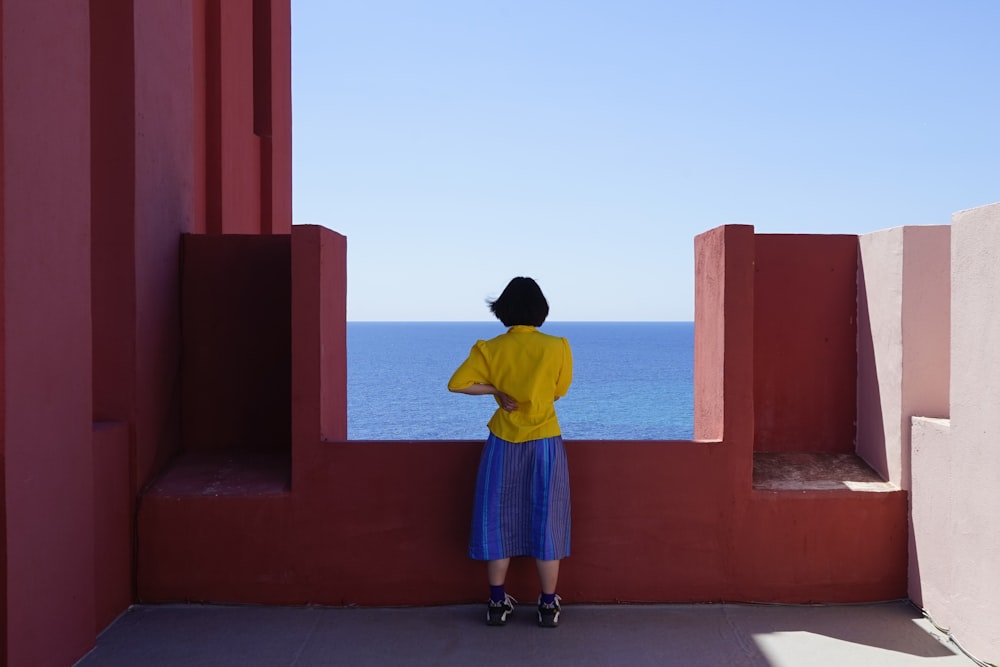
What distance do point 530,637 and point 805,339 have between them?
242 centimetres

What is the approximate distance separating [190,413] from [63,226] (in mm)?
1767

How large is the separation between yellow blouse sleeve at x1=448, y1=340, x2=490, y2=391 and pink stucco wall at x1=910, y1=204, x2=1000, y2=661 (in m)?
2.29

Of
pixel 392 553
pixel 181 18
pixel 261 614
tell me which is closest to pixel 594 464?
pixel 392 553

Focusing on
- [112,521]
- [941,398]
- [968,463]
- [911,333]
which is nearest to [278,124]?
[112,521]

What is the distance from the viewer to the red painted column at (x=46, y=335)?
353 cm

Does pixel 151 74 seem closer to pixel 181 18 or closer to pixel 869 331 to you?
pixel 181 18

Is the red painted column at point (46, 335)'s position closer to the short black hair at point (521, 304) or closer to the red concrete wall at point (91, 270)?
the red concrete wall at point (91, 270)

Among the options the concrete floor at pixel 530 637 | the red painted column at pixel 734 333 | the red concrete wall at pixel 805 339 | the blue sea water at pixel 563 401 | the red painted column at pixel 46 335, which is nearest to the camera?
the red painted column at pixel 46 335

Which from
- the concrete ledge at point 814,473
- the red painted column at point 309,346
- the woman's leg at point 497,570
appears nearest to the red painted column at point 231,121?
the red painted column at point 309,346

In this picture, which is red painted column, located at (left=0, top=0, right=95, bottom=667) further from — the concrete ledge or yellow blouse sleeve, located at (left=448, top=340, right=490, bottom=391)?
the concrete ledge

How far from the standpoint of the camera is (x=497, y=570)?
15.1 ft

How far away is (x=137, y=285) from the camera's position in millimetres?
4832

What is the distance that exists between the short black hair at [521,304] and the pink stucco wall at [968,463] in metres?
2.00

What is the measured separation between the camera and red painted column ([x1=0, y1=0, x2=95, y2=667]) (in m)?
3.53
